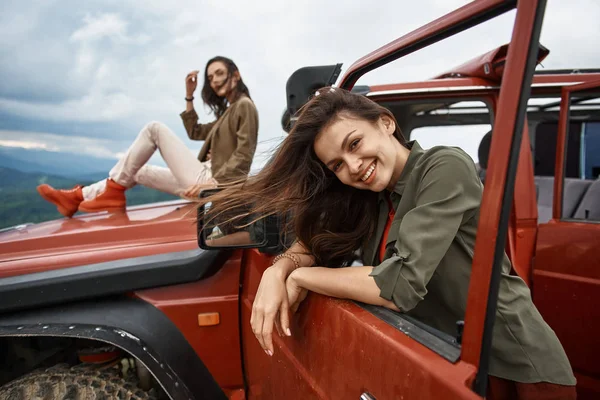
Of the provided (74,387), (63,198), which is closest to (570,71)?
(74,387)

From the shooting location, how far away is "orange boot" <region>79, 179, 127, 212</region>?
2.97 metres

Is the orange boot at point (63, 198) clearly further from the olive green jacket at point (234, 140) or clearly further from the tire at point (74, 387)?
the tire at point (74, 387)

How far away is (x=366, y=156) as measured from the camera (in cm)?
126

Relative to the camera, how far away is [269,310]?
1.21 metres

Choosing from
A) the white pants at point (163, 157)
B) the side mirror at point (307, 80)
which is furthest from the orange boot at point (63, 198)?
the side mirror at point (307, 80)

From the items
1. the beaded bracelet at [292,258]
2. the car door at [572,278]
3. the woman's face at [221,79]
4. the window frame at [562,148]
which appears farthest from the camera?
the woman's face at [221,79]

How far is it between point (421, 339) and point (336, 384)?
29cm

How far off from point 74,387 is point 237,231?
810 millimetres

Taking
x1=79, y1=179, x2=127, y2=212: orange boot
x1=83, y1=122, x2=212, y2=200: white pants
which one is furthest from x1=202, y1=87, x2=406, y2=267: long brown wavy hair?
x1=79, y1=179, x2=127, y2=212: orange boot

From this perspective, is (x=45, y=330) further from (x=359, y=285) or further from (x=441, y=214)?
(x=441, y=214)

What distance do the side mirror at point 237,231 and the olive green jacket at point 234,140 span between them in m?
1.37

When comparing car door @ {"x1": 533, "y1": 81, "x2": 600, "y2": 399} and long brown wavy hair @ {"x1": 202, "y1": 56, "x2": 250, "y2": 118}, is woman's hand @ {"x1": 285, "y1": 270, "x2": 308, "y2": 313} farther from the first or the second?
long brown wavy hair @ {"x1": 202, "y1": 56, "x2": 250, "y2": 118}

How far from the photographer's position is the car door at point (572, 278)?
1.99 meters

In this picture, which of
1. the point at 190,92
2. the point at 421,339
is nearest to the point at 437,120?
the point at 190,92
